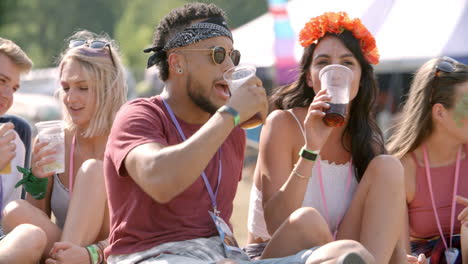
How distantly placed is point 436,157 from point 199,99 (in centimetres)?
164

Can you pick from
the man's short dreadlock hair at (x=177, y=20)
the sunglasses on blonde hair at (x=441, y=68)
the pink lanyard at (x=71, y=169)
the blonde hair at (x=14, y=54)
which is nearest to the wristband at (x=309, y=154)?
the man's short dreadlock hair at (x=177, y=20)

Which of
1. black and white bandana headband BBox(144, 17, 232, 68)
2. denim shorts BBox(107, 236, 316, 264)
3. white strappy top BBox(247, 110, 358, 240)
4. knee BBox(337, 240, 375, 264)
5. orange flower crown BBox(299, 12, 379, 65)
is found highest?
black and white bandana headband BBox(144, 17, 232, 68)

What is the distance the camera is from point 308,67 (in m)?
3.69

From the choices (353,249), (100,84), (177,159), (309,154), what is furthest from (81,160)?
(353,249)

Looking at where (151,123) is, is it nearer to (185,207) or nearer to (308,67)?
(185,207)

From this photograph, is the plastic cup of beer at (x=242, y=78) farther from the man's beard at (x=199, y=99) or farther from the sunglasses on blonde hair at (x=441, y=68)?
the sunglasses on blonde hair at (x=441, y=68)

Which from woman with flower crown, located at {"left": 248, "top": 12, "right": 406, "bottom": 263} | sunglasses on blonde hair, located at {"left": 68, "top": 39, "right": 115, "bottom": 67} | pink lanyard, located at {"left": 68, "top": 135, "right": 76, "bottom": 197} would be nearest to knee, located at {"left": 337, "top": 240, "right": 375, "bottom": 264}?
woman with flower crown, located at {"left": 248, "top": 12, "right": 406, "bottom": 263}

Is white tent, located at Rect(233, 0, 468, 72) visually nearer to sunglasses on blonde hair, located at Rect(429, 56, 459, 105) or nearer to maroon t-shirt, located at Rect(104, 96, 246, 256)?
sunglasses on blonde hair, located at Rect(429, 56, 459, 105)

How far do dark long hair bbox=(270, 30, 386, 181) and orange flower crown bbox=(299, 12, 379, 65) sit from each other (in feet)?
0.09

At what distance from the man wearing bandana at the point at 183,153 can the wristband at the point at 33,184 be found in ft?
2.93

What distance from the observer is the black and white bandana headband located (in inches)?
121

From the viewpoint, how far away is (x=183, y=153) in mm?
2520

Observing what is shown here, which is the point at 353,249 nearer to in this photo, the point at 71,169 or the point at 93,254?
the point at 93,254

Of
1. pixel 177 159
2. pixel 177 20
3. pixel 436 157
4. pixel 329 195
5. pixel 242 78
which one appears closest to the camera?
pixel 177 159
